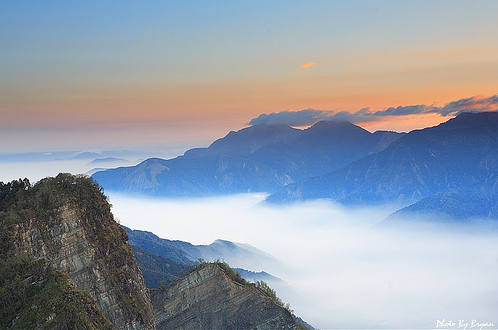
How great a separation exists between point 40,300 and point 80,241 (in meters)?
10.7

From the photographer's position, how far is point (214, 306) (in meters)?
81.8

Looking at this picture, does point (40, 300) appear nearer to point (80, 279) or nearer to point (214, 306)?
point (80, 279)

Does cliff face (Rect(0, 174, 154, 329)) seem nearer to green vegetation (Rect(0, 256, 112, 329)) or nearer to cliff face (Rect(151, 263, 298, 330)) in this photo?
green vegetation (Rect(0, 256, 112, 329))

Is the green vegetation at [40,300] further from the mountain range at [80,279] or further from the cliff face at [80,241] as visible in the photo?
the cliff face at [80,241]

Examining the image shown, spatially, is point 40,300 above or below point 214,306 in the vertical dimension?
above

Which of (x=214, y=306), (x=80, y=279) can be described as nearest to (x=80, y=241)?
(x=80, y=279)

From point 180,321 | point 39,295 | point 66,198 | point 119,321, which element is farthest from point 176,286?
point 39,295

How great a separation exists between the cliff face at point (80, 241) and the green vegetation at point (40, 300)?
5.99 ft

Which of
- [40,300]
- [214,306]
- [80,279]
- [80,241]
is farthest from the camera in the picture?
[214,306]

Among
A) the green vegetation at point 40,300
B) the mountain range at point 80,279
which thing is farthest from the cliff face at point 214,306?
the green vegetation at point 40,300

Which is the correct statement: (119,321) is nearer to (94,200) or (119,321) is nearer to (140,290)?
(140,290)

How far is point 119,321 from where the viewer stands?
6131cm

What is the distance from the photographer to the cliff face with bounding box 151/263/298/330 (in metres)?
80.7

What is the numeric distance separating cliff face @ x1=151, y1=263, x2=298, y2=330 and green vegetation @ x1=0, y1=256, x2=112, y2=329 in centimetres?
2895
